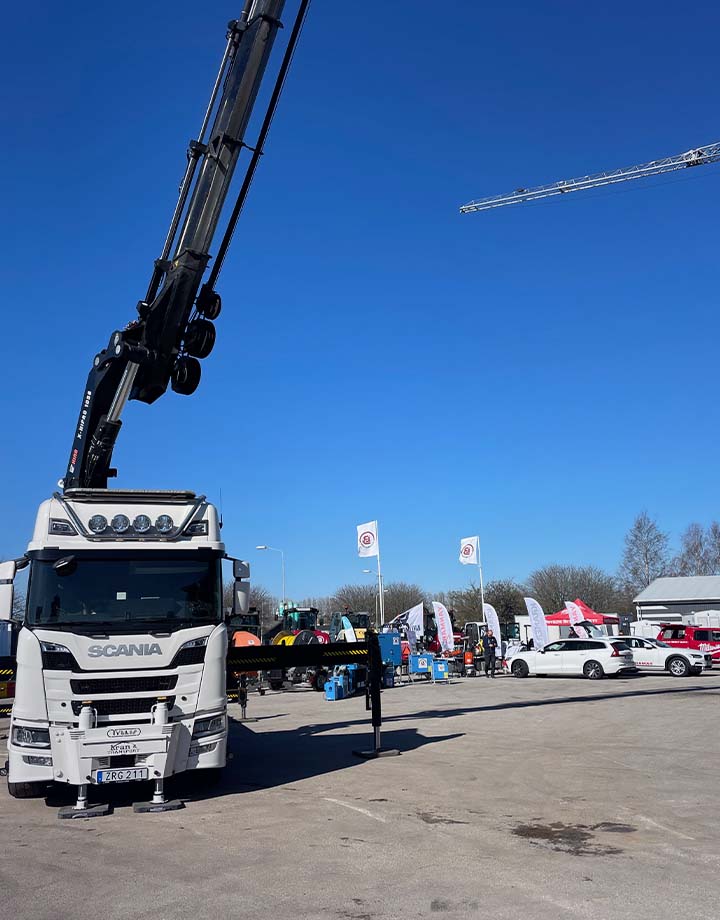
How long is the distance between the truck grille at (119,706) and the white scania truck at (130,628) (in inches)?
0.4

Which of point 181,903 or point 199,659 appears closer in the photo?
point 181,903

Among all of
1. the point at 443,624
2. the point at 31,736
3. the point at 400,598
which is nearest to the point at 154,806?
the point at 31,736

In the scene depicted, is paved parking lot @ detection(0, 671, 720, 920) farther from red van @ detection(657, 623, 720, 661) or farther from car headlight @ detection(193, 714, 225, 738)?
red van @ detection(657, 623, 720, 661)

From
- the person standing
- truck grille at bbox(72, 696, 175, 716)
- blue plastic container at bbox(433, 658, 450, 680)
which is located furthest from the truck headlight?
the person standing

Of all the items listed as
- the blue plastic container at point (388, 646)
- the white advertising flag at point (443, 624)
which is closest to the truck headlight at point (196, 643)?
the blue plastic container at point (388, 646)

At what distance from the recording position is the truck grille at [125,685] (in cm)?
869

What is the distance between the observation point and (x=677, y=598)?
62.5 m

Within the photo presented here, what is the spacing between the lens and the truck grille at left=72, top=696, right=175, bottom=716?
28.4 ft

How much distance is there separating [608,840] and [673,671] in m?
25.6

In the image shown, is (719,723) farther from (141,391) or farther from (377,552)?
(377,552)

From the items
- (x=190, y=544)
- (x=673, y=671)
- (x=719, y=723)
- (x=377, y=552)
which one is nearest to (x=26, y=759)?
(x=190, y=544)

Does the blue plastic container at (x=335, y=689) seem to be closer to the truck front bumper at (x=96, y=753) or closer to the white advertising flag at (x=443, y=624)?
the white advertising flag at (x=443, y=624)

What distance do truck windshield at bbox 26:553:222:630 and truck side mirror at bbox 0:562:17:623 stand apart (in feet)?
0.98

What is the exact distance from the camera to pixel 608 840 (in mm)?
7125
